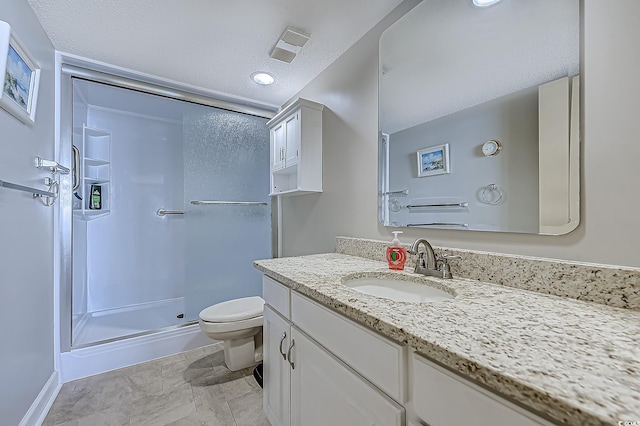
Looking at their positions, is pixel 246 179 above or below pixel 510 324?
above

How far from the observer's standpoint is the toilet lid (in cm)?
181

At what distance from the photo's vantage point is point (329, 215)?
77.4 inches

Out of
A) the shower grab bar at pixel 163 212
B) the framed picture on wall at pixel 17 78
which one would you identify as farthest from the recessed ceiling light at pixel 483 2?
the shower grab bar at pixel 163 212

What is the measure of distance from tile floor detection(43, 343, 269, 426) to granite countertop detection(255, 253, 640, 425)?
3.72ft

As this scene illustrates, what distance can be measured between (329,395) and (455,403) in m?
0.49

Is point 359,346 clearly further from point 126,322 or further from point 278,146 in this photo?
point 126,322

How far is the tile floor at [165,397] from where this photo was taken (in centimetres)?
148

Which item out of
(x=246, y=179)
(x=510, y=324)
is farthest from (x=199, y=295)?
(x=510, y=324)

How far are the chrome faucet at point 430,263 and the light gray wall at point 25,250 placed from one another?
1.78m

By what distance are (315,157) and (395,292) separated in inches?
46.1

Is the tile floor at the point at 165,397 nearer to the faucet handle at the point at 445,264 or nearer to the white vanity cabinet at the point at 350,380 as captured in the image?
the white vanity cabinet at the point at 350,380

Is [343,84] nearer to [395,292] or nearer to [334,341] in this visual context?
[395,292]

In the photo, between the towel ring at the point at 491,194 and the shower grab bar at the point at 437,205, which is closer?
the towel ring at the point at 491,194

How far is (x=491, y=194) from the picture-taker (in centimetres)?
106
